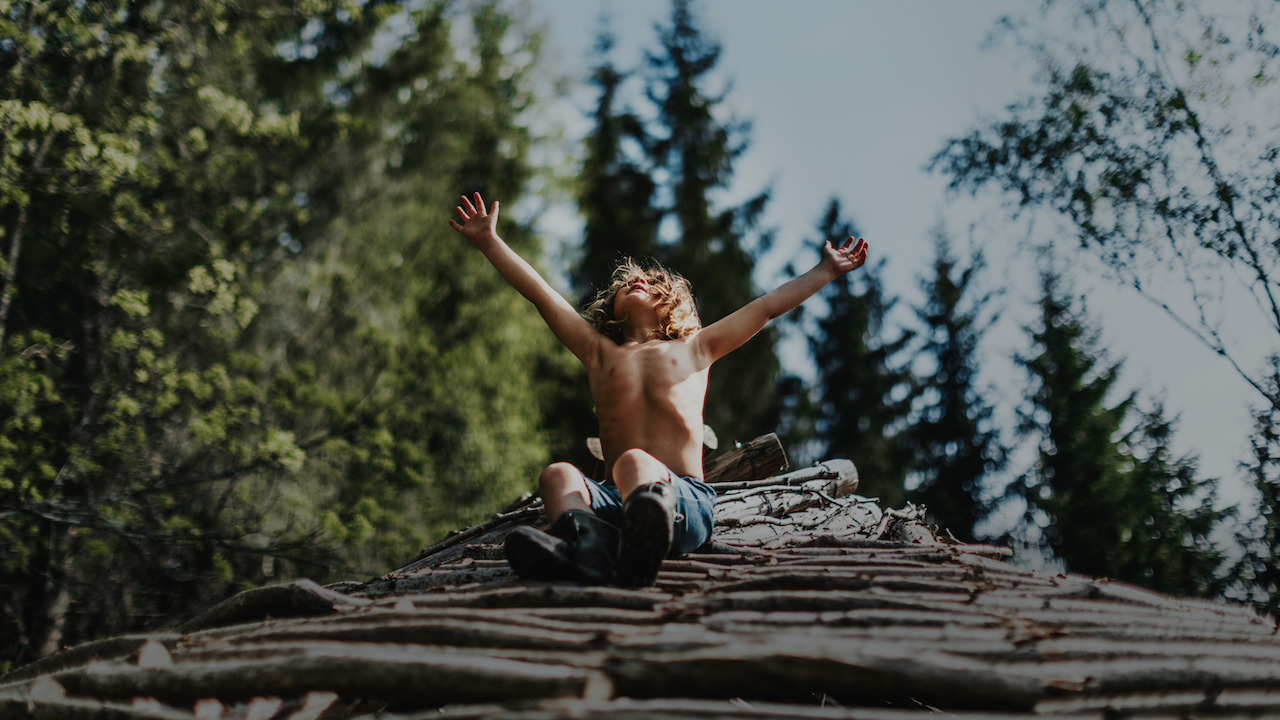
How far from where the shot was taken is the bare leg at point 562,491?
2430 millimetres

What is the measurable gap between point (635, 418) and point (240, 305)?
6232mm

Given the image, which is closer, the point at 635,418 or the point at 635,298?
the point at 635,418

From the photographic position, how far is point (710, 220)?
1688 cm

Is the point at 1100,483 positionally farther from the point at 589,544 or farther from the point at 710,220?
the point at 589,544

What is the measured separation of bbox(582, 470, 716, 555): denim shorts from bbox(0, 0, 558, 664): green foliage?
5.89 m

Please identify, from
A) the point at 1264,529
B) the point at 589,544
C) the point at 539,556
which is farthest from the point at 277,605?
the point at 1264,529

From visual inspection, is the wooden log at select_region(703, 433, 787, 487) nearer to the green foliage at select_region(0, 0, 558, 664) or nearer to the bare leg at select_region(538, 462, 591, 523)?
the bare leg at select_region(538, 462, 591, 523)

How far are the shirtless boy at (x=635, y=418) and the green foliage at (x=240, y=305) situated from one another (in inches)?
208

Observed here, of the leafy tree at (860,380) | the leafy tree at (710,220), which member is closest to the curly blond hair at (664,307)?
the leafy tree at (710,220)

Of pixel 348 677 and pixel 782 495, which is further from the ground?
pixel 782 495

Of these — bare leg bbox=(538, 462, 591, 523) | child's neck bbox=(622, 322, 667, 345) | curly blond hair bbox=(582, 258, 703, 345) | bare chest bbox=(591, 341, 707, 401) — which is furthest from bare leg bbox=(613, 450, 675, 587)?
curly blond hair bbox=(582, 258, 703, 345)

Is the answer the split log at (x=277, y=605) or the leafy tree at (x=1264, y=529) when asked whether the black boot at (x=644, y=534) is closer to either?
the split log at (x=277, y=605)

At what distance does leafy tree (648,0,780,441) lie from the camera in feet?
51.5

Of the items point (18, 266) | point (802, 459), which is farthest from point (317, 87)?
point (802, 459)
